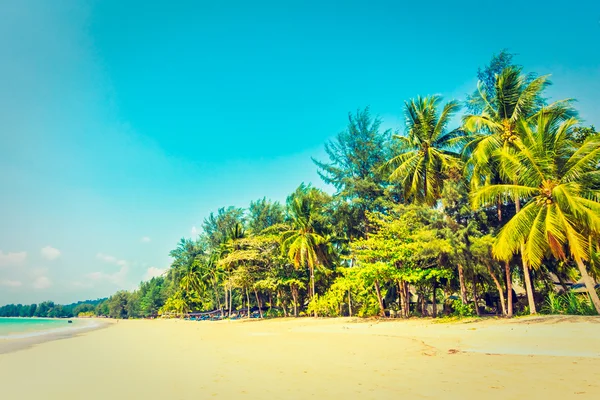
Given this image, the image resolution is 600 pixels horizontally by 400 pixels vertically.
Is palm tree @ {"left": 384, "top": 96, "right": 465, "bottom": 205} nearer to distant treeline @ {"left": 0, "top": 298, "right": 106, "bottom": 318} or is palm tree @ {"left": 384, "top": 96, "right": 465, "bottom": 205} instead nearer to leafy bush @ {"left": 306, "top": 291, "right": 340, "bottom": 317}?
leafy bush @ {"left": 306, "top": 291, "right": 340, "bottom": 317}

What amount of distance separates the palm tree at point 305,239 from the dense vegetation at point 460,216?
111 mm

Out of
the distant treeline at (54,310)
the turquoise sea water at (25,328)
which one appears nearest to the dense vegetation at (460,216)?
the turquoise sea water at (25,328)

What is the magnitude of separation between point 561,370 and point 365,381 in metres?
3.39

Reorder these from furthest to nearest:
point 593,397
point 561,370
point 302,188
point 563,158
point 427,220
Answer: point 302,188, point 427,220, point 563,158, point 561,370, point 593,397

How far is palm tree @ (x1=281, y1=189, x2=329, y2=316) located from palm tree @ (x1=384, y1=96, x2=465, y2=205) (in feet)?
33.1

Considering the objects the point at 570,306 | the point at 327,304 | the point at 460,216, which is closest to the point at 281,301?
the point at 327,304

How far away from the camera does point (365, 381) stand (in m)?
6.17

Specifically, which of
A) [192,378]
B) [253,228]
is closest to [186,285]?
[253,228]

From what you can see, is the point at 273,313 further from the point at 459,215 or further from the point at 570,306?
the point at 570,306

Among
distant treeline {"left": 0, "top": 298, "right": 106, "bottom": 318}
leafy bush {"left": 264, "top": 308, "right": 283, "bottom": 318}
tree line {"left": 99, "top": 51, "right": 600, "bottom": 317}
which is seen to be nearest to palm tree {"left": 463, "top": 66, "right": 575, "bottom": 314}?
tree line {"left": 99, "top": 51, "right": 600, "bottom": 317}

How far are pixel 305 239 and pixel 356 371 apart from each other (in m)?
22.6

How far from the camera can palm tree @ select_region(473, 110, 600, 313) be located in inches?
523

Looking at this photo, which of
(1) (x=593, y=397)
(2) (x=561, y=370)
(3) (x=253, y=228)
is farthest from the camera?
(3) (x=253, y=228)

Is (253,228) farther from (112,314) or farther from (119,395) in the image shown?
(112,314)
